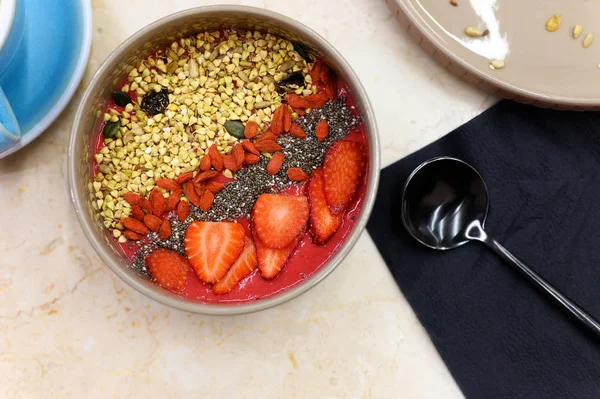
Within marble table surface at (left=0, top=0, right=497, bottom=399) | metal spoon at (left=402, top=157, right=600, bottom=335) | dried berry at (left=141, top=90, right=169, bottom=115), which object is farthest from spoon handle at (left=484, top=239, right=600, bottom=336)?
dried berry at (left=141, top=90, right=169, bottom=115)

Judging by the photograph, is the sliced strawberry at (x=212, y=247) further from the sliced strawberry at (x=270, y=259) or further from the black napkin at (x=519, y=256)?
the black napkin at (x=519, y=256)

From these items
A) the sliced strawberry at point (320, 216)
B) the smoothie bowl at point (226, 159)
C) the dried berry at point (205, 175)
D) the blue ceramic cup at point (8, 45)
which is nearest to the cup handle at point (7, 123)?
the blue ceramic cup at point (8, 45)

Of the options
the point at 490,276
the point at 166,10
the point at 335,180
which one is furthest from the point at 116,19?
the point at 490,276

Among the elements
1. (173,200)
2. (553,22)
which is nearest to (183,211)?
(173,200)

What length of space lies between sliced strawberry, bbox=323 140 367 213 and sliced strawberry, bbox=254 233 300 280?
8 centimetres

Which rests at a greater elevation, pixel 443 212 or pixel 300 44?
pixel 300 44

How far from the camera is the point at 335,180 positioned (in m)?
0.68

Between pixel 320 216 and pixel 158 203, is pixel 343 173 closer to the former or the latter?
pixel 320 216

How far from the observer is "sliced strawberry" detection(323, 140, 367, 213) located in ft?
2.23

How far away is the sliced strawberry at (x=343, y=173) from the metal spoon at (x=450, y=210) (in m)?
0.07

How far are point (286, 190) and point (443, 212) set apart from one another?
21 centimetres

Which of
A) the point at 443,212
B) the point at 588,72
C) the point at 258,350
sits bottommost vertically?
the point at 258,350

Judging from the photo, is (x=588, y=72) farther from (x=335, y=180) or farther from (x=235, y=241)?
(x=235, y=241)

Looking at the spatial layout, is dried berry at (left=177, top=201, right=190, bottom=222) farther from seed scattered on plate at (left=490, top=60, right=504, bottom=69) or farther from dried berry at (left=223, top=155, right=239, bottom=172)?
seed scattered on plate at (left=490, top=60, right=504, bottom=69)
